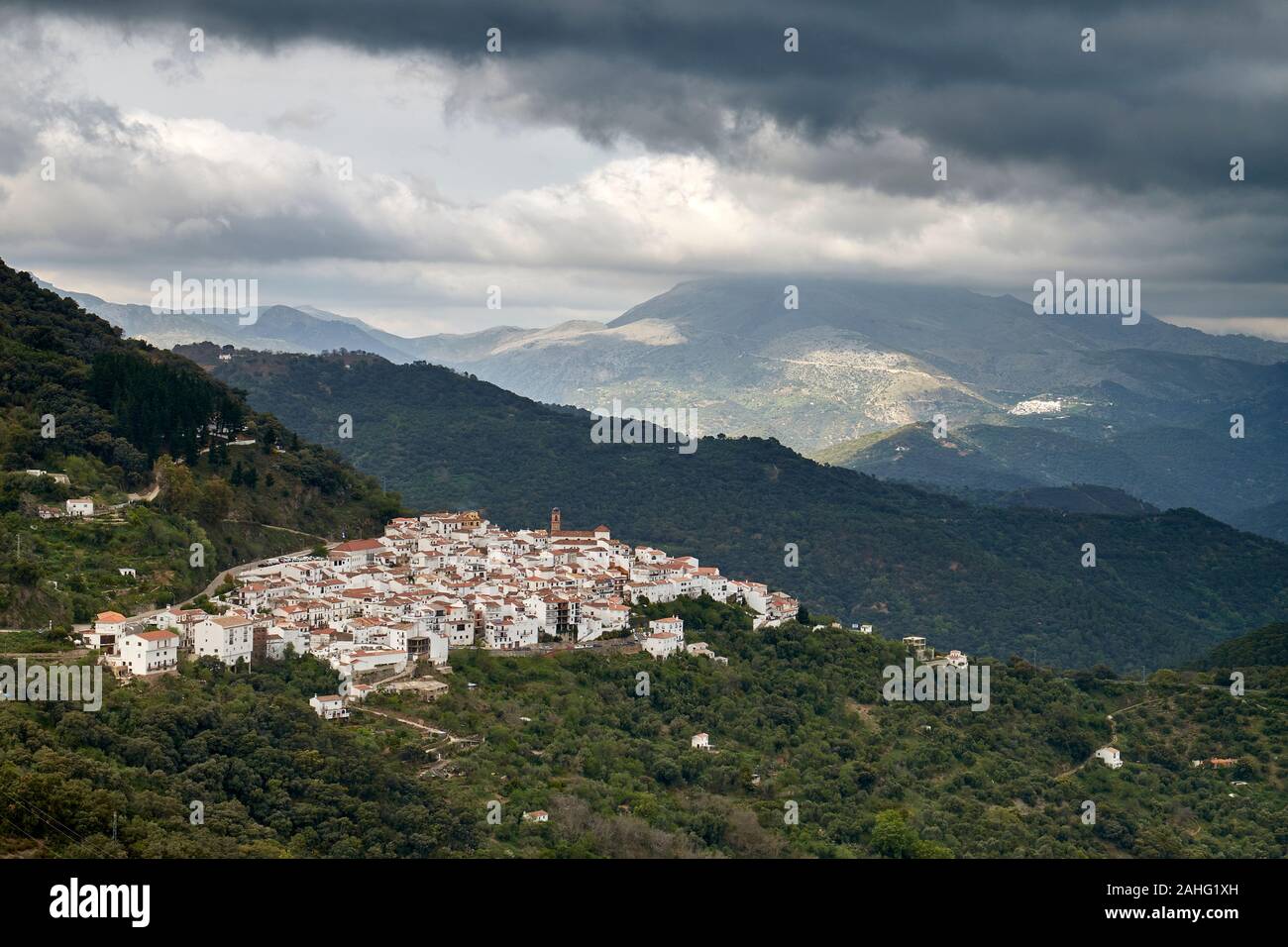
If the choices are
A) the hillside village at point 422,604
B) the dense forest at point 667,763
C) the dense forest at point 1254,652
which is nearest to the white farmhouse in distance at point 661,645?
the hillside village at point 422,604

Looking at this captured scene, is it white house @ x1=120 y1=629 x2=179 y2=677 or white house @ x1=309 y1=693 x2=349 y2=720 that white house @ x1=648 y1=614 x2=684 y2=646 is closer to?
white house @ x1=309 y1=693 x2=349 y2=720

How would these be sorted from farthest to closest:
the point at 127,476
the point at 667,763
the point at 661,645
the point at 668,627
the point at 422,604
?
the point at 668,627 → the point at 127,476 → the point at 661,645 → the point at 422,604 → the point at 667,763

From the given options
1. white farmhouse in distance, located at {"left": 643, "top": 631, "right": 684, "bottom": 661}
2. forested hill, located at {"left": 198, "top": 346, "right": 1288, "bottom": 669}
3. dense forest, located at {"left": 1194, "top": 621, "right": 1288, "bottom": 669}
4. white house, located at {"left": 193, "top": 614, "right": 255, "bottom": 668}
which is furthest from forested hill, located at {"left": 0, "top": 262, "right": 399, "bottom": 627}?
dense forest, located at {"left": 1194, "top": 621, "right": 1288, "bottom": 669}

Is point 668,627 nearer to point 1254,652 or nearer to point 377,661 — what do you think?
point 377,661

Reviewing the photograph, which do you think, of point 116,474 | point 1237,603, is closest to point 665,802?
point 116,474

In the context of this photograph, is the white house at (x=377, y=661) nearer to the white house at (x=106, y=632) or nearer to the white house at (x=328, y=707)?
the white house at (x=328, y=707)

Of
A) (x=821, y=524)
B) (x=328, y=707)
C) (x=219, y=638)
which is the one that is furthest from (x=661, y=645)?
(x=821, y=524)
